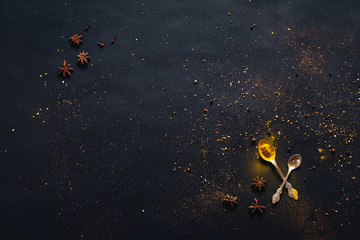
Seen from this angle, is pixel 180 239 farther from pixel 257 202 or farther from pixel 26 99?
pixel 26 99

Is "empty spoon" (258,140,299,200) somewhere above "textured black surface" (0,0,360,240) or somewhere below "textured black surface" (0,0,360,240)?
below

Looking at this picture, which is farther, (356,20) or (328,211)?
(356,20)

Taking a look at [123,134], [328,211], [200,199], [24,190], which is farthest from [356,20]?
[24,190]

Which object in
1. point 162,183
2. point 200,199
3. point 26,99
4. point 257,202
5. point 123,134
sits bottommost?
point 257,202

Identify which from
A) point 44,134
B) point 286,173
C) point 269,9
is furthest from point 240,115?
Result: point 44,134

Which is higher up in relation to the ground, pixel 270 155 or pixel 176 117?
pixel 176 117

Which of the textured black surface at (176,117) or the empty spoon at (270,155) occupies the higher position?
the textured black surface at (176,117)

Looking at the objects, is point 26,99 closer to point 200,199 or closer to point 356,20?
point 200,199

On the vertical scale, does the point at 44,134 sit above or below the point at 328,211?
above
